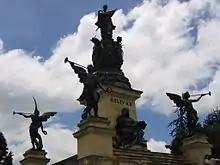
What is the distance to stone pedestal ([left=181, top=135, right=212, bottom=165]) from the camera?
69.1 ft

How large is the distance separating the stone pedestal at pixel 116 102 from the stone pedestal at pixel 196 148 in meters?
5.61

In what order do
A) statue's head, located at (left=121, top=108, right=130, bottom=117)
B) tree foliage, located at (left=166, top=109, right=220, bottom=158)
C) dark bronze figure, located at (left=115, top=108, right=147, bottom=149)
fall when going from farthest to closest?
tree foliage, located at (left=166, top=109, right=220, bottom=158), statue's head, located at (left=121, top=108, right=130, bottom=117), dark bronze figure, located at (left=115, top=108, right=147, bottom=149)

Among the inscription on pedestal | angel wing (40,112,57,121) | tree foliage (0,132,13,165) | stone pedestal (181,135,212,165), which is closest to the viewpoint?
stone pedestal (181,135,212,165)

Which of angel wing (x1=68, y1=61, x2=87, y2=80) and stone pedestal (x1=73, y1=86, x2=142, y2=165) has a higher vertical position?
angel wing (x1=68, y1=61, x2=87, y2=80)

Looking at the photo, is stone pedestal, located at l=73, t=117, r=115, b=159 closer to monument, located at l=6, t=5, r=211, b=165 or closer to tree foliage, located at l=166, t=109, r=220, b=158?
monument, located at l=6, t=5, r=211, b=165

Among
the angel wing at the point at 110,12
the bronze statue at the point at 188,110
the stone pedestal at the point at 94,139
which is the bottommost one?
the stone pedestal at the point at 94,139

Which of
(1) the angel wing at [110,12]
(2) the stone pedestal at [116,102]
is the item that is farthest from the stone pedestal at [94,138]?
(1) the angel wing at [110,12]

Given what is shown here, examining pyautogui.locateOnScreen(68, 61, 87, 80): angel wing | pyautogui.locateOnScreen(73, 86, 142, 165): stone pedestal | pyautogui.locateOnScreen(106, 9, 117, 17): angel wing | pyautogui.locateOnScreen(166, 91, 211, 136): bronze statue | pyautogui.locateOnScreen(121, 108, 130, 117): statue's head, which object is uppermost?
pyautogui.locateOnScreen(106, 9, 117, 17): angel wing

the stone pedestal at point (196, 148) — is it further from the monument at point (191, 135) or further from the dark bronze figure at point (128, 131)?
the dark bronze figure at point (128, 131)

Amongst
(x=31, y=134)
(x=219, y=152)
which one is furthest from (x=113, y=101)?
(x=219, y=152)

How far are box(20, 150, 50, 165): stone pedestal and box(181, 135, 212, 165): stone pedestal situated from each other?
19.7 feet

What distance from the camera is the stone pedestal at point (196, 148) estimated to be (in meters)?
21.1

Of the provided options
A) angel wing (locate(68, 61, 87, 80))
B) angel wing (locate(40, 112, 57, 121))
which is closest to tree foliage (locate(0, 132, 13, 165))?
angel wing (locate(40, 112, 57, 121))

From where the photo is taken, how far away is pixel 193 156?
2127cm
